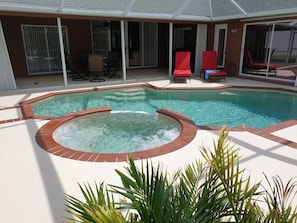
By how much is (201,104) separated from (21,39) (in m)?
9.32

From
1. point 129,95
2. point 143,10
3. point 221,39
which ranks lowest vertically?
point 129,95

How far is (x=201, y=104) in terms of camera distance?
7.80 metres

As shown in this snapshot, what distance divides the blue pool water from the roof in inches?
116

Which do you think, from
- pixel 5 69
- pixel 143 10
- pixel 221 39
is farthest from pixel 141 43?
pixel 5 69

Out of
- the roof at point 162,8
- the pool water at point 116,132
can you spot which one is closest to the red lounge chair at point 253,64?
the roof at point 162,8

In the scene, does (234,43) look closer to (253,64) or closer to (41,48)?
(253,64)

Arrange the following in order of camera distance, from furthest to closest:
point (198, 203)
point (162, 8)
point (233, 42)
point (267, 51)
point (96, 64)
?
point (267, 51) → point (233, 42) → point (96, 64) → point (162, 8) → point (198, 203)

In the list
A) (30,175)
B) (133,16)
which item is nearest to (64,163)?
(30,175)

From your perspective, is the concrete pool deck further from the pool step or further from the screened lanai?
the screened lanai

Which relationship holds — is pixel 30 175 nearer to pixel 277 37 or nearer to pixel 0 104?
pixel 0 104

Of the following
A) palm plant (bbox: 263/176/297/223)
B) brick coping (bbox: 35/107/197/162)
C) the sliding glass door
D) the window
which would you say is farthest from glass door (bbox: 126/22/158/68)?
palm plant (bbox: 263/176/297/223)

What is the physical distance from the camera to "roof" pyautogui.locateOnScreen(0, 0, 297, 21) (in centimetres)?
758

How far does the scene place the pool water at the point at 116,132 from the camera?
14.9 ft

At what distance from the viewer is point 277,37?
70.1 ft
